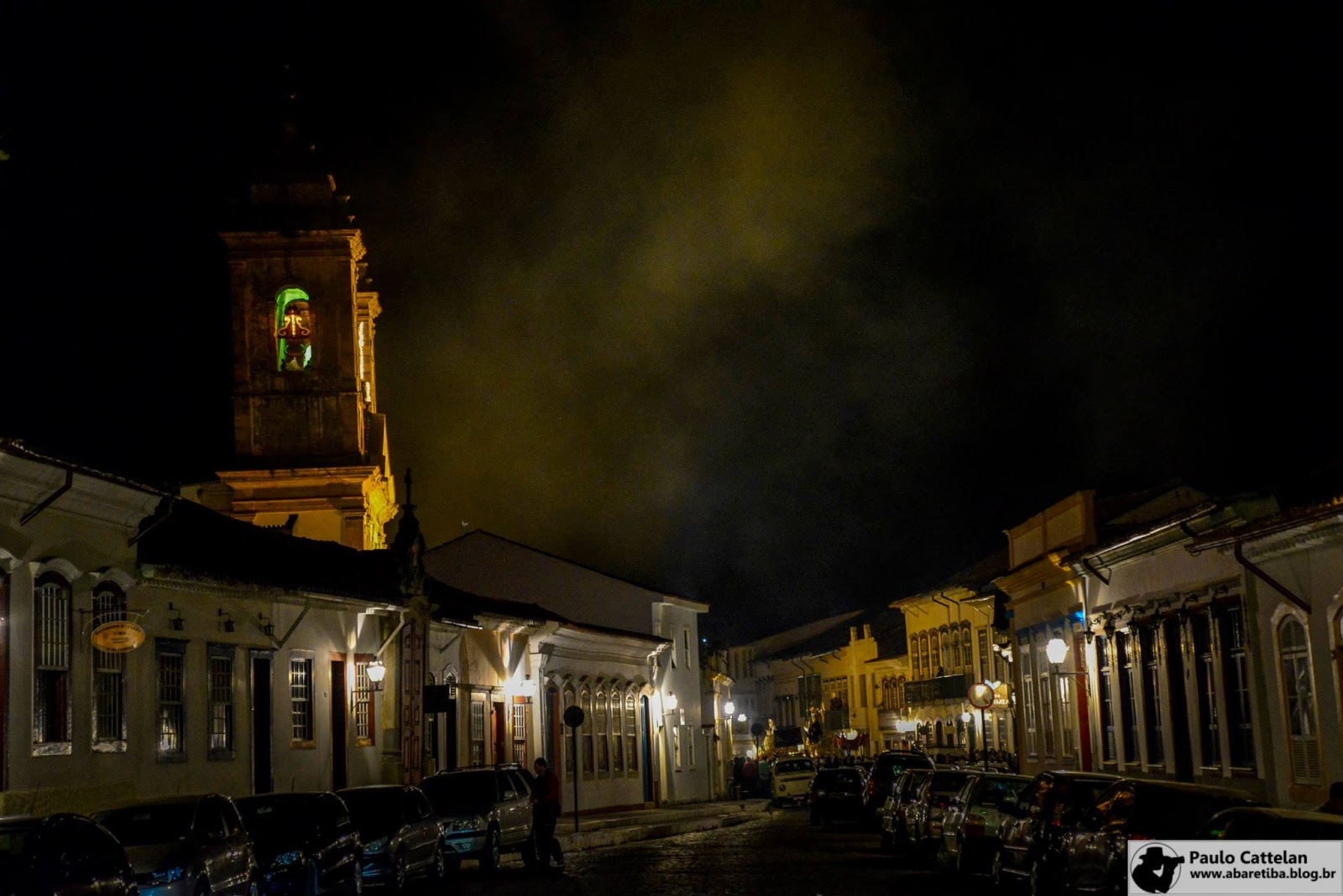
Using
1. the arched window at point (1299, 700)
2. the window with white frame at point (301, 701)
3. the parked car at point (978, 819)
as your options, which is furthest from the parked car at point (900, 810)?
the window with white frame at point (301, 701)

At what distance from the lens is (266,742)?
2777 centimetres

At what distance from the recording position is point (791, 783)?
53156mm

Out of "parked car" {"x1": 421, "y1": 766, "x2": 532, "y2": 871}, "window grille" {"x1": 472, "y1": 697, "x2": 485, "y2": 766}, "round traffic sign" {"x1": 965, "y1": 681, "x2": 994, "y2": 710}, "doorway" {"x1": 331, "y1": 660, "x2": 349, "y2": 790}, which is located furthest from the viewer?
"window grille" {"x1": 472, "y1": 697, "x2": 485, "y2": 766}

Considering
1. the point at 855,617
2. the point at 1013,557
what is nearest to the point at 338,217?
the point at 1013,557

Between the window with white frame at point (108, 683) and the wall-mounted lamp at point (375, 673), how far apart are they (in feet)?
28.0

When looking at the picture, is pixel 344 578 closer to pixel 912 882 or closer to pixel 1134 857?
pixel 912 882

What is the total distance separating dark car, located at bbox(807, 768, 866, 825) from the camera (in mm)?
40562

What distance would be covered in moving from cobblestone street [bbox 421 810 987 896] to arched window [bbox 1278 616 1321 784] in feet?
14.3

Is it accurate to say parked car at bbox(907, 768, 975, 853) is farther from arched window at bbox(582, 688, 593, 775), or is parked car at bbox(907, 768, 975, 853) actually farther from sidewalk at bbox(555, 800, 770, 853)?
arched window at bbox(582, 688, 593, 775)

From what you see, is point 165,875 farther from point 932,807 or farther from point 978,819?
point 932,807

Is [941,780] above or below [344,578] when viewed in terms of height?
below

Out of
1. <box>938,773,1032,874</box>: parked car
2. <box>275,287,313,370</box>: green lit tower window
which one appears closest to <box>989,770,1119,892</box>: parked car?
<box>938,773,1032,874</box>: parked car

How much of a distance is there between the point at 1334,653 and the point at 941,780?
7437 mm

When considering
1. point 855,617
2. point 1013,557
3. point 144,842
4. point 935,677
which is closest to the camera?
point 144,842
